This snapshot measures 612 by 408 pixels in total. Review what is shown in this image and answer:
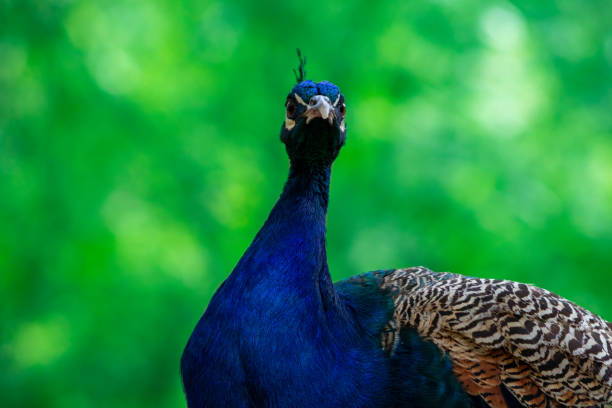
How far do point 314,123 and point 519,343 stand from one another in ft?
3.79

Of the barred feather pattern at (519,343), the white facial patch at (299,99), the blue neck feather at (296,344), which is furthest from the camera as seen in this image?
the white facial patch at (299,99)

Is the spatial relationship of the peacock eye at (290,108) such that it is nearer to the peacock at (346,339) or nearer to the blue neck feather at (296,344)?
the peacock at (346,339)

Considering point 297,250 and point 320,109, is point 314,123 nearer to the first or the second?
point 320,109

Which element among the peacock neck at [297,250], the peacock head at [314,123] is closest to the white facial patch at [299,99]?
the peacock head at [314,123]

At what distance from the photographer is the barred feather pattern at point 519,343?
8.65 ft

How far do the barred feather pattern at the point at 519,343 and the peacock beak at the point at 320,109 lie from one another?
2.85 feet

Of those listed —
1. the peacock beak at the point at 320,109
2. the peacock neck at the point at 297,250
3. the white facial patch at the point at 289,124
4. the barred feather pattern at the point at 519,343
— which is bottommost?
the barred feather pattern at the point at 519,343

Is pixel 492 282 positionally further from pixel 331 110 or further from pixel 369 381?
pixel 331 110

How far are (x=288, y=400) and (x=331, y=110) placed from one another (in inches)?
43.4

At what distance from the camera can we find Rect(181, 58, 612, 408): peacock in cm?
253

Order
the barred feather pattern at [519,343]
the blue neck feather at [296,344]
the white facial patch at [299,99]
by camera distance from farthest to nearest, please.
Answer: the white facial patch at [299,99] < the barred feather pattern at [519,343] < the blue neck feather at [296,344]

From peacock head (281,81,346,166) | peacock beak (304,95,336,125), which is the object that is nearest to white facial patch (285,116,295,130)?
peacock head (281,81,346,166)

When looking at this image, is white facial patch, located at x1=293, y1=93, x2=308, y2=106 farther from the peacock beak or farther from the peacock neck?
the peacock neck

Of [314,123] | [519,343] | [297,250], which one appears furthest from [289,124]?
[519,343]
